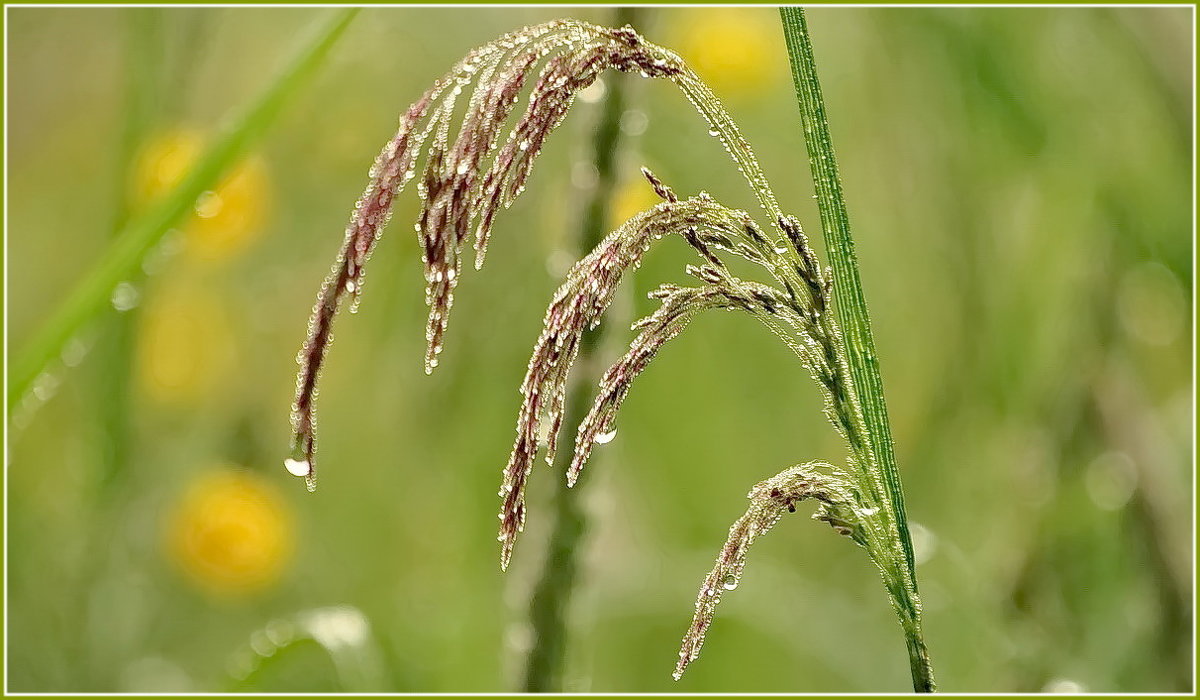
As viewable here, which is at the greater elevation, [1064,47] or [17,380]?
[1064,47]

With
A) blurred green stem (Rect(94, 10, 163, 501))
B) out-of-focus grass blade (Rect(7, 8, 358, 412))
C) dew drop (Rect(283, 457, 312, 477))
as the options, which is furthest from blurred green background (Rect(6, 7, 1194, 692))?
dew drop (Rect(283, 457, 312, 477))

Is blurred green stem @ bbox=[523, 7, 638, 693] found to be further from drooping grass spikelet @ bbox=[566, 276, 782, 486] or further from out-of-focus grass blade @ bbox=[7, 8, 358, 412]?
drooping grass spikelet @ bbox=[566, 276, 782, 486]

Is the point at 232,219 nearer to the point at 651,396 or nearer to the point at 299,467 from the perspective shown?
the point at 651,396

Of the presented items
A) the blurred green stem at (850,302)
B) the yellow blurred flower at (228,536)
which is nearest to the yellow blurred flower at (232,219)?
the yellow blurred flower at (228,536)

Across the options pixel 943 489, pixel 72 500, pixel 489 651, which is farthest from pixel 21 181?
pixel 943 489

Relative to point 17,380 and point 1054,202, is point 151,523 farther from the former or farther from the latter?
point 1054,202

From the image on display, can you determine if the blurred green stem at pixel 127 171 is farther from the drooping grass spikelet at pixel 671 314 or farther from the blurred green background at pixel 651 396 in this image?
the drooping grass spikelet at pixel 671 314

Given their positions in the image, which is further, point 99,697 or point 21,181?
point 21,181
